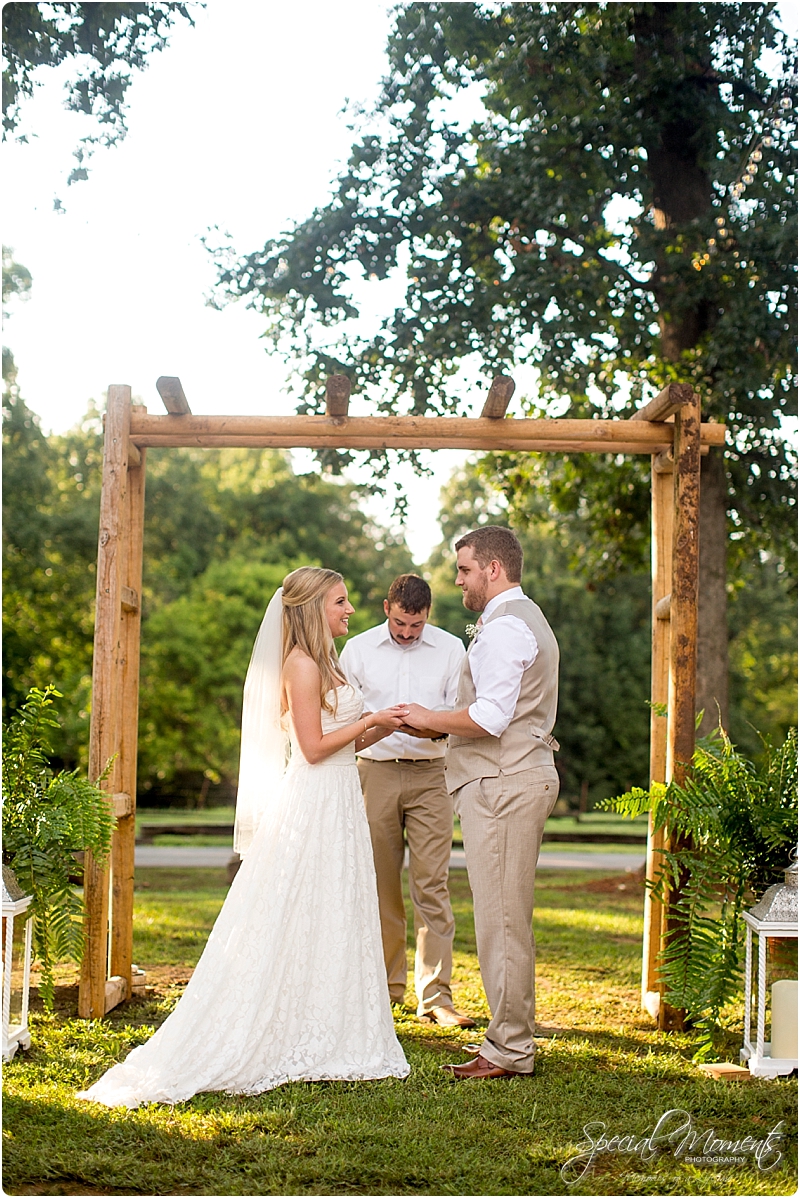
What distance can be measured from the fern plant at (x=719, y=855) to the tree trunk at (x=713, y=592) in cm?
490

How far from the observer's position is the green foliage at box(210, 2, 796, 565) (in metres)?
9.23

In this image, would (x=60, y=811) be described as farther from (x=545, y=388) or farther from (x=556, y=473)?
(x=556, y=473)

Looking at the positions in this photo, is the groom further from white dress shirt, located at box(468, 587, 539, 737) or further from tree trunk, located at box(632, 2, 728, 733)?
tree trunk, located at box(632, 2, 728, 733)

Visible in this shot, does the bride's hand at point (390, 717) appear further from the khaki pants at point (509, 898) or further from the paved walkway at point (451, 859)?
the paved walkway at point (451, 859)

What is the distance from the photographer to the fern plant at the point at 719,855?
4.78m

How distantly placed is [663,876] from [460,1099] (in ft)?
5.15

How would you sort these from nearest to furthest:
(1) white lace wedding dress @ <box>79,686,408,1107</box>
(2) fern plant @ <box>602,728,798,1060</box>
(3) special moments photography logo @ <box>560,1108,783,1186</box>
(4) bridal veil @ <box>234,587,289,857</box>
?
(3) special moments photography logo @ <box>560,1108,783,1186</box> → (1) white lace wedding dress @ <box>79,686,408,1107</box> → (4) bridal veil @ <box>234,587,289,857</box> → (2) fern plant @ <box>602,728,798,1060</box>

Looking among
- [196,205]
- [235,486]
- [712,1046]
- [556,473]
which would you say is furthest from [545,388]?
[235,486]

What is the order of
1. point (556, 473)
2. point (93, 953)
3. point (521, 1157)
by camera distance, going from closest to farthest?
point (521, 1157), point (93, 953), point (556, 473)

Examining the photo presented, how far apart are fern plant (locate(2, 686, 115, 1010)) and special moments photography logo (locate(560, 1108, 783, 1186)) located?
8.07ft

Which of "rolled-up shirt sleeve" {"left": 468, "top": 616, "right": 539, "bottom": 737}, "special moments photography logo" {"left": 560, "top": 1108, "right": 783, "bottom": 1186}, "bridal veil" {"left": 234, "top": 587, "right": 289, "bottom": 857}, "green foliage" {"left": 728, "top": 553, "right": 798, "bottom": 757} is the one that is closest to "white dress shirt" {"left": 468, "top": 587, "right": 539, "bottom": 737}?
"rolled-up shirt sleeve" {"left": 468, "top": 616, "right": 539, "bottom": 737}

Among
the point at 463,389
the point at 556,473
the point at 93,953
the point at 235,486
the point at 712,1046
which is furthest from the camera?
the point at 235,486

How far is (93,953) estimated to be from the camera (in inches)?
198

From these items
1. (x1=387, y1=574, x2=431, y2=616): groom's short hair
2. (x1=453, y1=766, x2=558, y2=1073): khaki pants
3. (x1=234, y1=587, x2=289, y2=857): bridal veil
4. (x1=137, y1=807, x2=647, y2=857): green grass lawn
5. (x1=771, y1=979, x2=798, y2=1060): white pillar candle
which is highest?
(x1=387, y1=574, x2=431, y2=616): groom's short hair
